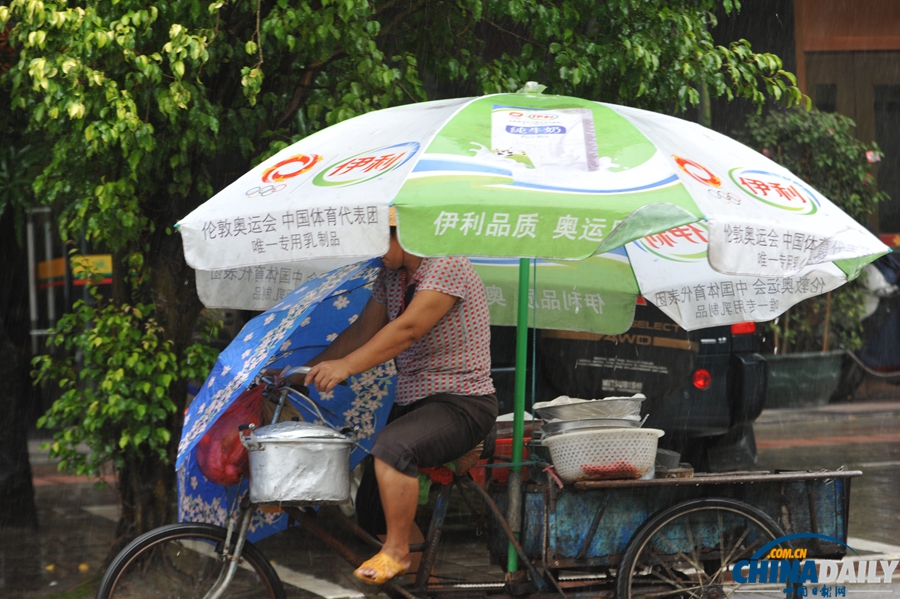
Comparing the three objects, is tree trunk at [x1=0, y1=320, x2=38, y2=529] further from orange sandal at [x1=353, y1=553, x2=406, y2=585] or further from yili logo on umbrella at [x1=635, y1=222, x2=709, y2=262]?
yili logo on umbrella at [x1=635, y1=222, x2=709, y2=262]

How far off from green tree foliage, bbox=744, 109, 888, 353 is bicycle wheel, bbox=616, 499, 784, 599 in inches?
307

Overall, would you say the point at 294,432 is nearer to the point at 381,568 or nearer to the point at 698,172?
the point at 381,568

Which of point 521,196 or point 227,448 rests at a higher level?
point 521,196

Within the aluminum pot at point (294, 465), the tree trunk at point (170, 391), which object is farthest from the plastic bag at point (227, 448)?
the tree trunk at point (170, 391)

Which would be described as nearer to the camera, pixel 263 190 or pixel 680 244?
pixel 263 190

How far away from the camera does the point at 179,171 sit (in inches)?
214

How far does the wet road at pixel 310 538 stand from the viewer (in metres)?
5.67

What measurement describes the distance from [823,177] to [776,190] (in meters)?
8.59

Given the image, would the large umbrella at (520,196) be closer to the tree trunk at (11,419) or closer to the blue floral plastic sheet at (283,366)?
the blue floral plastic sheet at (283,366)

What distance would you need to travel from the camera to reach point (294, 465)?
12.3 ft

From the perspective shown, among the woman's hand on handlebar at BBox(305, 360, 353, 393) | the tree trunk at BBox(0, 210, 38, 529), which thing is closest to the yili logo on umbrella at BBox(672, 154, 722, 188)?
the woman's hand on handlebar at BBox(305, 360, 353, 393)

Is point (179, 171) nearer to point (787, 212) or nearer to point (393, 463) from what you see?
point (393, 463)

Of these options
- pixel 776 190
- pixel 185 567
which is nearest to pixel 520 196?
pixel 776 190

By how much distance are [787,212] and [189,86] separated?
2.85 m
